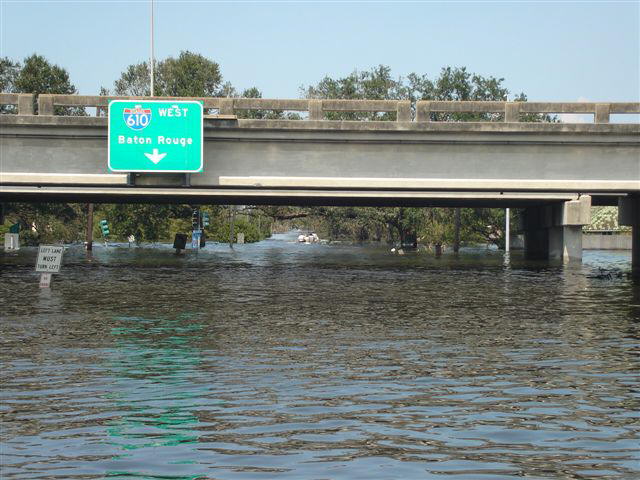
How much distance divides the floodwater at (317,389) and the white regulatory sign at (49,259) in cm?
426

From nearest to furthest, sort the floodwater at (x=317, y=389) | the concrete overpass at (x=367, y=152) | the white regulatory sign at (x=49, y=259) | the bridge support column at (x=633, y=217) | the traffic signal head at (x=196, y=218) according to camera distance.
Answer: the floodwater at (x=317, y=389) → the white regulatory sign at (x=49, y=259) → the concrete overpass at (x=367, y=152) → the bridge support column at (x=633, y=217) → the traffic signal head at (x=196, y=218)

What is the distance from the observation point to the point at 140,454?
9250mm

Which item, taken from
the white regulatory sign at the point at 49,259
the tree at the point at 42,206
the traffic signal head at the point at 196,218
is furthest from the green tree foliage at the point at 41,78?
the white regulatory sign at the point at 49,259

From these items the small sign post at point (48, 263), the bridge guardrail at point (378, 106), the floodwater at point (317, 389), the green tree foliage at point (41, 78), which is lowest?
the floodwater at point (317, 389)

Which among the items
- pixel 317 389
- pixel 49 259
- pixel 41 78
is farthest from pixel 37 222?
pixel 317 389

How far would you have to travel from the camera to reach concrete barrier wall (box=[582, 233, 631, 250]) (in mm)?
104625

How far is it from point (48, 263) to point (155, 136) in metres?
12.2

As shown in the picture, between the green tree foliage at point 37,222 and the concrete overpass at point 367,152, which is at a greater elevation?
the concrete overpass at point 367,152

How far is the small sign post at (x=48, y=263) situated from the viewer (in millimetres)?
31688

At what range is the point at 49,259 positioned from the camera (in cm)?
3216

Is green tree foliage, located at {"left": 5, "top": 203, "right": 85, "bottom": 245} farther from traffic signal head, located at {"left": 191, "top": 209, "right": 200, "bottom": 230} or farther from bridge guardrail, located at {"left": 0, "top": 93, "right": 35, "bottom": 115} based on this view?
bridge guardrail, located at {"left": 0, "top": 93, "right": 35, "bottom": 115}

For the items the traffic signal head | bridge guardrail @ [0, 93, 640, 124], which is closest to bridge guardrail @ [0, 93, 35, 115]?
bridge guardrail @ [0, 93, 640, 124]

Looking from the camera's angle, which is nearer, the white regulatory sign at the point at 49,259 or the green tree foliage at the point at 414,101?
the white regulatory sign at the point at 49,259

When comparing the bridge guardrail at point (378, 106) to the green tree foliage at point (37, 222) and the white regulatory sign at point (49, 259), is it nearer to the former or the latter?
the white regulatory sign at point (49, 259)
